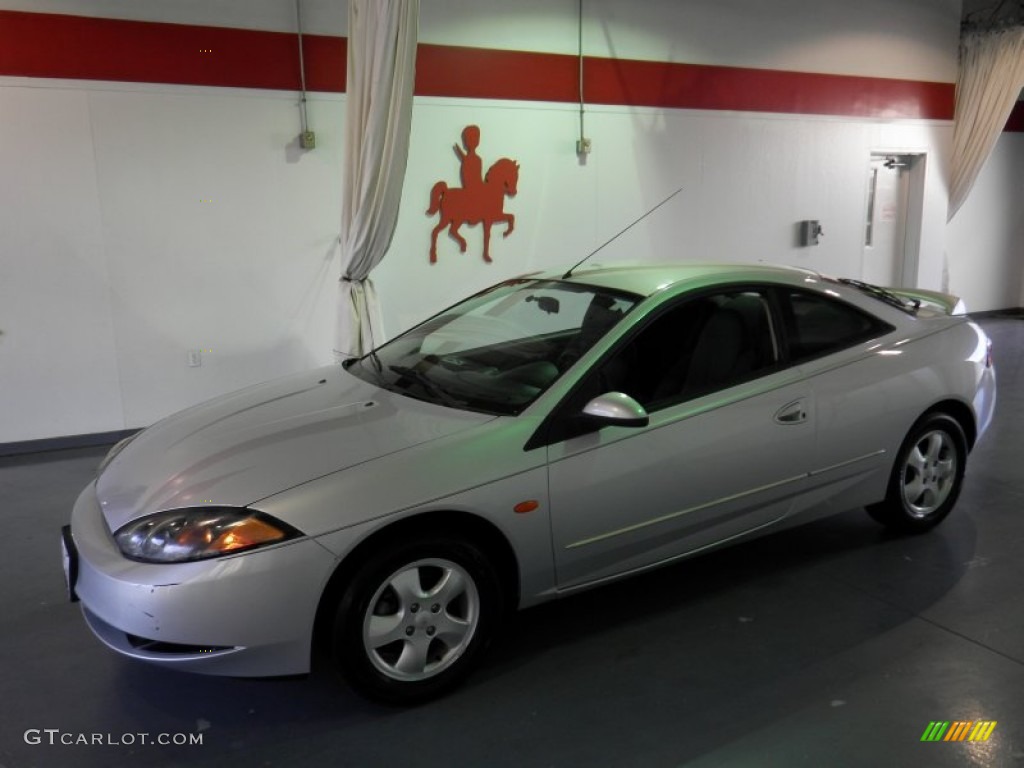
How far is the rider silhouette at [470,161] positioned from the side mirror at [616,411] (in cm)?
418

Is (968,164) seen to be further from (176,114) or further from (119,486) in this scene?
(119,486)

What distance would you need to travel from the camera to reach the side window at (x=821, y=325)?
3162mm

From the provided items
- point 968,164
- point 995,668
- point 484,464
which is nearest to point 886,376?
point 995,668

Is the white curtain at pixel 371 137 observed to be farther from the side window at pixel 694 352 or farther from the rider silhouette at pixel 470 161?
the side window at pixel 694 352

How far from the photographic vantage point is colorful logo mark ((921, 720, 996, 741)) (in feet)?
7.51

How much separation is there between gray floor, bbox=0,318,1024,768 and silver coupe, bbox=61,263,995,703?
218 millimetres

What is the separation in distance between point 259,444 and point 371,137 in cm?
284

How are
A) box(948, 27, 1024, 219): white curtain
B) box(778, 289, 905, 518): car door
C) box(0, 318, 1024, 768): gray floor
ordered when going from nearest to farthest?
1. box(0, 318, 1024, 768): gray floor
2. box(778, 289, 905, 518): car door
3. box(948, 27, 1024, 219): white curtain

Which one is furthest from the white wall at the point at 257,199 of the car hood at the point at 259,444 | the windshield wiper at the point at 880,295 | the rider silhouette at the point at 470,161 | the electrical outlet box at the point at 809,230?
the windshield wiper at the point at 880,295

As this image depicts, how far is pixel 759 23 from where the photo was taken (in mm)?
7520

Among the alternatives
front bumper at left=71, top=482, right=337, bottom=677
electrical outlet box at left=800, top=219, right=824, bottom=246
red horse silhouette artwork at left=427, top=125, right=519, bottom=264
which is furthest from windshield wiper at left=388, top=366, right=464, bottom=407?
electrical outlet box at left=800, top=219, right=824, bottom=246

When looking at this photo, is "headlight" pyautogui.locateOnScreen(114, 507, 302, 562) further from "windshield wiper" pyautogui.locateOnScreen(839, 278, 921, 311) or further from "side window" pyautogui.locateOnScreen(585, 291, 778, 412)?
"windshield wiper" pyautogui.locateOnScreen(839, 278, 921, 311)

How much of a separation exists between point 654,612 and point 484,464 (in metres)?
1.04

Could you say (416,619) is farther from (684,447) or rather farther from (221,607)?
(684,447)
